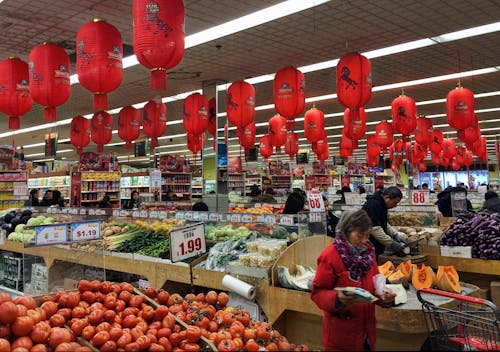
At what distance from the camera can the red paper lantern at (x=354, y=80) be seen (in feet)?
19.2

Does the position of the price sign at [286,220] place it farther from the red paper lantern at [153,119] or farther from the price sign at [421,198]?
the price sign at [421,198]

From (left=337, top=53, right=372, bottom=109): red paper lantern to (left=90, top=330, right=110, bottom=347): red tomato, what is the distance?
466 centimetres

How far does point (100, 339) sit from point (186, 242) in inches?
59.6

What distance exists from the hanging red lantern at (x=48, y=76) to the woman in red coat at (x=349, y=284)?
4.12 m

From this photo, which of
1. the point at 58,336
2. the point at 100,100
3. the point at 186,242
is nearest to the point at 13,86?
the point at 100,100

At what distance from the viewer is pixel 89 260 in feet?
14.6

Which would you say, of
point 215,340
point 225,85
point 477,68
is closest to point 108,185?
point 225,85

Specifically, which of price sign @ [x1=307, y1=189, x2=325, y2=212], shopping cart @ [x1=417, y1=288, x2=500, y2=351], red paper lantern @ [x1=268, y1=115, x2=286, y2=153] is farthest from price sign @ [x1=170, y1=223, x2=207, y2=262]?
red paper lantern @ [x1=268, y1=115, x2=286, y2=153]

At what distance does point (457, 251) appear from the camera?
5.37 metres

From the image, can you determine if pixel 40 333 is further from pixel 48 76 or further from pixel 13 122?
pixel 13 122

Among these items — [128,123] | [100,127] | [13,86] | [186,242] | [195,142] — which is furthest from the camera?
[195,142]

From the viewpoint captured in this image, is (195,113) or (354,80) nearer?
(354,80)

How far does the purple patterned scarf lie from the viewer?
2582 millimetres

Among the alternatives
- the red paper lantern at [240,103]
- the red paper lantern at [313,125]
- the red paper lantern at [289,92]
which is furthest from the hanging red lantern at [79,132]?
the red paper lantern at [289,92]
